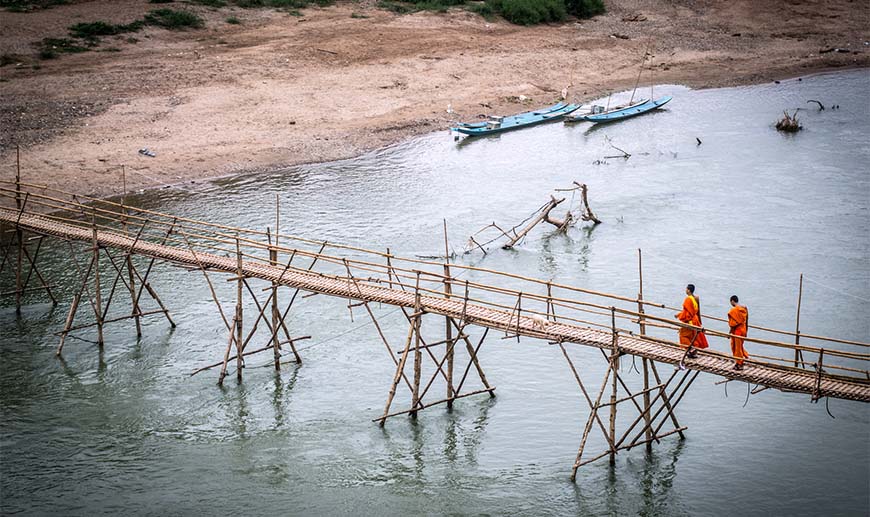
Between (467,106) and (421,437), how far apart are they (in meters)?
27.8

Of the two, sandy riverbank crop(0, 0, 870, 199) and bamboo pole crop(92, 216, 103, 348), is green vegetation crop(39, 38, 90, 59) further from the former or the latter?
bamboo pole crop(92, 216, 103, 348)

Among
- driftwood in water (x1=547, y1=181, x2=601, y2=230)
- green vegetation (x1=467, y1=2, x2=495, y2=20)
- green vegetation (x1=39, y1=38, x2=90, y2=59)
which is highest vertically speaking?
green vegetation (x1=467, y1=2, x2=495, y2=20)

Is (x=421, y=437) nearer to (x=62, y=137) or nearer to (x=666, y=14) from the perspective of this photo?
(x=62, y=137)

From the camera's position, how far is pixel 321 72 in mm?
46688

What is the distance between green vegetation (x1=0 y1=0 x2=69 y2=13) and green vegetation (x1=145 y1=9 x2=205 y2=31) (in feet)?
15.5

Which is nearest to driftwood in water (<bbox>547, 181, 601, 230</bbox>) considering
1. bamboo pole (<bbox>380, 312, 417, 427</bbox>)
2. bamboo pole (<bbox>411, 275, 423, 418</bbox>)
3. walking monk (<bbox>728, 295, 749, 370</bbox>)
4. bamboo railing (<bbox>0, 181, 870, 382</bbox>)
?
bamboo railing (<bbox>0, 181, 870, 382</bbox>)

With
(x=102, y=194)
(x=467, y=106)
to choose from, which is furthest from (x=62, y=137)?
(x=467, y=106)

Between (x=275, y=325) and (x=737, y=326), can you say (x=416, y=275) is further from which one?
(x=737, y=326)

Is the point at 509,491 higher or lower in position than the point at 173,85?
lower

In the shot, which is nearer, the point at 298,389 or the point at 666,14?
the point at 298,389

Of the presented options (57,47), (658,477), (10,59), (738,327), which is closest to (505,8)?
(57,47)

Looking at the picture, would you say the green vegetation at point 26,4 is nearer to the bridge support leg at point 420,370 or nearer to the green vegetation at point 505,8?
the green vegetation at point 505,8

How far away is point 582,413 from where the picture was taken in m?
22.2

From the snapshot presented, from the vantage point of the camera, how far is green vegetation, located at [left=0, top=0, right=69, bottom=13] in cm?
4757
